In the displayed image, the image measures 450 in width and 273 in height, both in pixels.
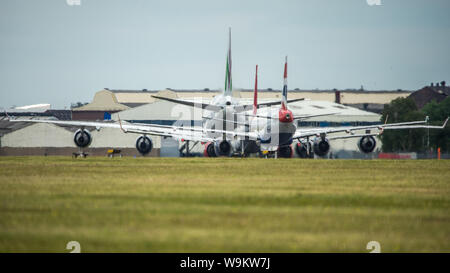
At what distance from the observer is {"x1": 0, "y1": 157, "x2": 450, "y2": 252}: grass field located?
1392 cm

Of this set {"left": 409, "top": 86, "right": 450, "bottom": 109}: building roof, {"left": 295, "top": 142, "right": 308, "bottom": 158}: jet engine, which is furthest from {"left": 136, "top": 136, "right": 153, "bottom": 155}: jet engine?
{"left": 409, "top": 86, "right": 450, "bottom": 109}: building roof

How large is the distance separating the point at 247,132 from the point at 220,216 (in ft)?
178

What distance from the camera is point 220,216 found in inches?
690

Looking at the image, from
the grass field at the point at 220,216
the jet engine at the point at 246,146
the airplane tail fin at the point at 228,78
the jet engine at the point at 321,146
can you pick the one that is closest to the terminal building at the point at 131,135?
the airplane tail fin at the point at 228,78

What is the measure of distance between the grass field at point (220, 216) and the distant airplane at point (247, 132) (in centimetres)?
3616

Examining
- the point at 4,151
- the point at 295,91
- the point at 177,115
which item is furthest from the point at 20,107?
the point at 4,151

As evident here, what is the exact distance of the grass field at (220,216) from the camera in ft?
45.7

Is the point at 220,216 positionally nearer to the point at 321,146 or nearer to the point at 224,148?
the point at 224,148

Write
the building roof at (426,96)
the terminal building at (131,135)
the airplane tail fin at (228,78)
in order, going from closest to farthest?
the airplane tail fin at (228,78)
the terminal building at (131,135)
the building roof at (426,96)

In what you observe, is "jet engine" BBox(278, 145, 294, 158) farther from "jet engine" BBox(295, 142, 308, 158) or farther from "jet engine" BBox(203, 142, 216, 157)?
"jet engine" BBox(203, 142, 216, 157)

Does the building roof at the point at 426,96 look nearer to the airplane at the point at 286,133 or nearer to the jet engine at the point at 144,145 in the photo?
the airplane at the point at 286,133

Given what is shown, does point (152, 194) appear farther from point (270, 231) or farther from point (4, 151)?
point (4, 151)
